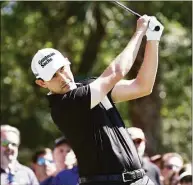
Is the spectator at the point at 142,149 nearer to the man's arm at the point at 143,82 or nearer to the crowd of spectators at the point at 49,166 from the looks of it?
the crowd of spectators at the point at 49,166

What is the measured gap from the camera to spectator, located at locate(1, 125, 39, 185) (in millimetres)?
7879

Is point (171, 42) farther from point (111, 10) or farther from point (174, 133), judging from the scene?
point (174, 133)

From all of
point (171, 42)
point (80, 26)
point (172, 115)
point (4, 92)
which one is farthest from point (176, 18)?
point (172, 115)

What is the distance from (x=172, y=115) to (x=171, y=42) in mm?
7501

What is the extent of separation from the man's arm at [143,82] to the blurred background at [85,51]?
330 inches

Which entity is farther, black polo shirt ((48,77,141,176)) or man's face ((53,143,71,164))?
man's face ((53,143,71,164))

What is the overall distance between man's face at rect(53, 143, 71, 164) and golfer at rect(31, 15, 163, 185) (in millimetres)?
3609

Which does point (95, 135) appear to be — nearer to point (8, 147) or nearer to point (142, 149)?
point (142, 149)

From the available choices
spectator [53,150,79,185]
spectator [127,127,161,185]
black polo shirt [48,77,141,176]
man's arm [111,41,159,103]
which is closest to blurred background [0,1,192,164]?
spectator [127,127,161,185]

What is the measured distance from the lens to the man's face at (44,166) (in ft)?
29.9

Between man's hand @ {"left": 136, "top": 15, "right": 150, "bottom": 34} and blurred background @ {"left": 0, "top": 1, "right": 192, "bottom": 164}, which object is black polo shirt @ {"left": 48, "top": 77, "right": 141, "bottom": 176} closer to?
man's hand @ {"left": 136, "top": 15, "right": 150, "bottom": 34}

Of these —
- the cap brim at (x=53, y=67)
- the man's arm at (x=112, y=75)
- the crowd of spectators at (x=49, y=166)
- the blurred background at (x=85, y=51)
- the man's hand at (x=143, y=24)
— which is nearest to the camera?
the man's arm at (x=112, y=75)

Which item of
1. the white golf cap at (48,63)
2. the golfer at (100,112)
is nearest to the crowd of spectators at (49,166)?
the golfer at (100,112)

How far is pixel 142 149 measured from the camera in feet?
25.4
